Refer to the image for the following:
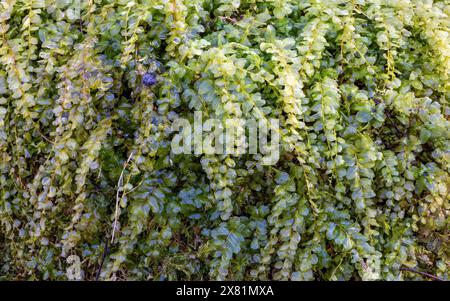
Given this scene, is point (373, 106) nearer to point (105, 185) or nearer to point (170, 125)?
point (170, 125)

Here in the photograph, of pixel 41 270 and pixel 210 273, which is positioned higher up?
pixel 210 273

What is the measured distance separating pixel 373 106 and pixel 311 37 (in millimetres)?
364

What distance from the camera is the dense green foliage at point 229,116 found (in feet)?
5.85

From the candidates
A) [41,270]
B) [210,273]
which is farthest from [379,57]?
[41,270]

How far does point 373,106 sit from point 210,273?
2.98ft

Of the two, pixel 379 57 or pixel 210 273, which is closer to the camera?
pixel 210 273

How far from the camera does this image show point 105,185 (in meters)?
1.90

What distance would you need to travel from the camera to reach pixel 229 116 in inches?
67.2

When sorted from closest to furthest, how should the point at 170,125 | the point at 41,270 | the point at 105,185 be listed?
the point at 170,125, the point at 105,185, the point at 41,270

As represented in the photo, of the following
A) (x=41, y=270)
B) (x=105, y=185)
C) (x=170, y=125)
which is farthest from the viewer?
(x=41, y=270)

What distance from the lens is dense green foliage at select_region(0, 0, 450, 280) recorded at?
178 centimetres

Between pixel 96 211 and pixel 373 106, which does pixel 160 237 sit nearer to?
pixel 96 211

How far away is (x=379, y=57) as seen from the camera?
6.50ft

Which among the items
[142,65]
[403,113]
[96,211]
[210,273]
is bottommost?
[210,273]
